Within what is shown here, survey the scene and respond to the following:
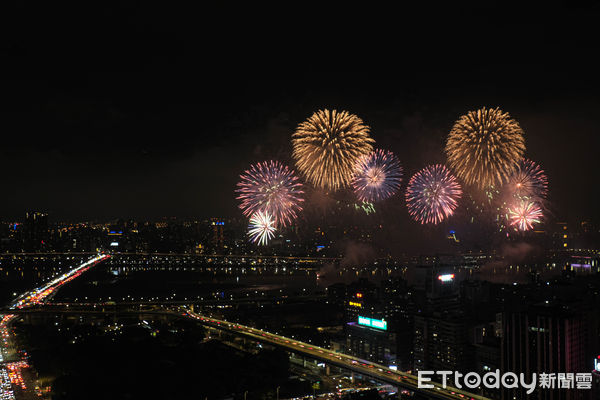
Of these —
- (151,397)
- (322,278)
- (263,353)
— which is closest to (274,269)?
(322,278)

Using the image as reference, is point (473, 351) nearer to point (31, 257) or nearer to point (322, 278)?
point (322, 278)

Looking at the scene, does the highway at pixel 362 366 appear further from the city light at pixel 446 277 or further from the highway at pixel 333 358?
the city light at pixel 446 277

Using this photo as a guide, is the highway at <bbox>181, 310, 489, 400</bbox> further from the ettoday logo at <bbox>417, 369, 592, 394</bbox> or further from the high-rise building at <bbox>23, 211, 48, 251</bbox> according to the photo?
the high-rise building at <bbox>23, 211, 48, 251</bbox>

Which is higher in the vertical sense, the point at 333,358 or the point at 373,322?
the point at 373,322

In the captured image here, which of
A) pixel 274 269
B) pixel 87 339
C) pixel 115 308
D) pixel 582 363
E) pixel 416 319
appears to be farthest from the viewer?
pixel 274 269

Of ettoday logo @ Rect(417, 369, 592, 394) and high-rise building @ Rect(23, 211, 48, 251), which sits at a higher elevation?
high-rise building @ Rect(23, 211, 48, 251)

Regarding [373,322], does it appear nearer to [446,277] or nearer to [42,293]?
[446,277]

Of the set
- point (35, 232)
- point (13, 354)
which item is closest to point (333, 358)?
point (13, 354)

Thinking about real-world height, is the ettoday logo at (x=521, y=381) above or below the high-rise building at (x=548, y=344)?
below

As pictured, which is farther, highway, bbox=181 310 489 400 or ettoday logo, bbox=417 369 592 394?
ettoday logo, bbox=417 369 592 394

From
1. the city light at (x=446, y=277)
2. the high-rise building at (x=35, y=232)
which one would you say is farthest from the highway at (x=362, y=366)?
the high-rise building at (x=35, y=232)

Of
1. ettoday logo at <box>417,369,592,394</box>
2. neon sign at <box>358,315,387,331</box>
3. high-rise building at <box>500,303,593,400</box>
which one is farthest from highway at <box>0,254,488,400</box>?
neon sign at <box>358,315,387,331</box>
